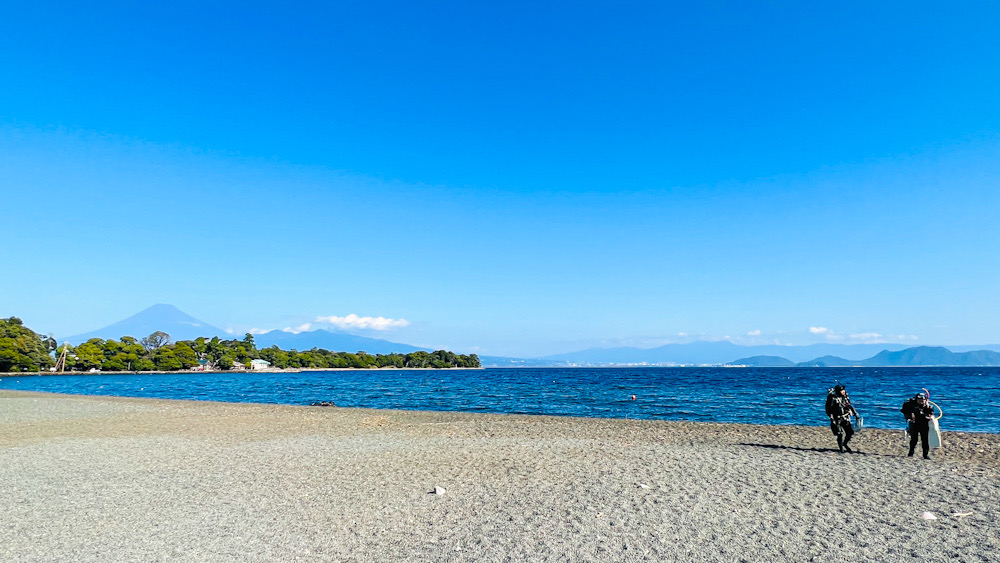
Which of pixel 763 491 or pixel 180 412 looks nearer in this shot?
pixel 763 491

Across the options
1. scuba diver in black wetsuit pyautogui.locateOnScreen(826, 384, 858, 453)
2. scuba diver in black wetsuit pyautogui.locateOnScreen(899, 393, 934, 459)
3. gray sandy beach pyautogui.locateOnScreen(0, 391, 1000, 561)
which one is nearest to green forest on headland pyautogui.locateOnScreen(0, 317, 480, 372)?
gray sandy beach pyautogui.locateOnScreen(0, 391, 1000, 561)

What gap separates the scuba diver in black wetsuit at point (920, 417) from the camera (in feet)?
49.3

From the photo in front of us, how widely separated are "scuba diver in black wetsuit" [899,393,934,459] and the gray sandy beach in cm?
68

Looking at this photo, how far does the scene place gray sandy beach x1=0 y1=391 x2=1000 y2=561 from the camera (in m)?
7.93

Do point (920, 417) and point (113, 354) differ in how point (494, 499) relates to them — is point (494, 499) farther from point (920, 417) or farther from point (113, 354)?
point (113, 354)

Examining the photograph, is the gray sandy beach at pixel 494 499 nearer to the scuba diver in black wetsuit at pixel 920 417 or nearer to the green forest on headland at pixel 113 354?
the scuba diver in black wetsuit at pixel 920 417

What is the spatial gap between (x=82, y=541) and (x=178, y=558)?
1.96 metres

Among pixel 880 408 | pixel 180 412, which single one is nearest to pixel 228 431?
pixel 180 412

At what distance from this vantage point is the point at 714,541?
8.12 m

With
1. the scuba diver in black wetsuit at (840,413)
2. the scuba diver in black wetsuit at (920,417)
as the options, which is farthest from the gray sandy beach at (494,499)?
the scuba diver in black wetsuit at (840,413)

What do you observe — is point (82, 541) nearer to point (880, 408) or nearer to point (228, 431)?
point (228, 431)

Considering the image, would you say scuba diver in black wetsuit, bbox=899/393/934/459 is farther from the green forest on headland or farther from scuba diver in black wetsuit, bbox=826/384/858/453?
the green forest on headland

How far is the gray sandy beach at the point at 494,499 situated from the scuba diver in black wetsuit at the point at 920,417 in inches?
26.7

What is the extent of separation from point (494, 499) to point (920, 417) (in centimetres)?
1280
